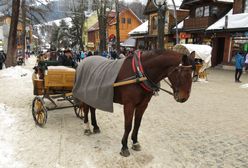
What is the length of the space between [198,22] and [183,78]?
25559mm

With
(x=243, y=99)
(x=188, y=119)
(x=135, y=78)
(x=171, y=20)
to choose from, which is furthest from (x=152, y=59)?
(x=171, y=20)

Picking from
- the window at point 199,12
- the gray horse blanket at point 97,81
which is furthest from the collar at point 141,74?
the window at point 199,12

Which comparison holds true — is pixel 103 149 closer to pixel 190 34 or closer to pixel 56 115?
pixel 56 115

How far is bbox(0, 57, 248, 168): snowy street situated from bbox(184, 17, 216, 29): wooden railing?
19608mm

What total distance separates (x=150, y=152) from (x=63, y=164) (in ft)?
5.34

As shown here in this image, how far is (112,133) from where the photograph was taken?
6430mm

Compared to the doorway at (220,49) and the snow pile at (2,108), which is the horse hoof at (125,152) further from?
the doorway at (220,49)

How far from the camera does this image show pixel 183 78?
4484 mm

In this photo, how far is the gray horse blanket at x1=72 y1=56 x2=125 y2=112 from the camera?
517 cm

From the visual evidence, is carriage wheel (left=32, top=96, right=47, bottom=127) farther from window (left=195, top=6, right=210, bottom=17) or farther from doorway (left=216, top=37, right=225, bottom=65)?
window (left=195, top=6, right=210, bottom=17)

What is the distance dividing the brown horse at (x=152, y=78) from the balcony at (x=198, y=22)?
79.5 feet

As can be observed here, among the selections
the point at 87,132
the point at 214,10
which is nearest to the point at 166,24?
the point at 214,10

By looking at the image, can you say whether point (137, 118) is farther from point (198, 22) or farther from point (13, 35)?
point (198, 22)

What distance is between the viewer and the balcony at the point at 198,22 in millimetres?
27422
